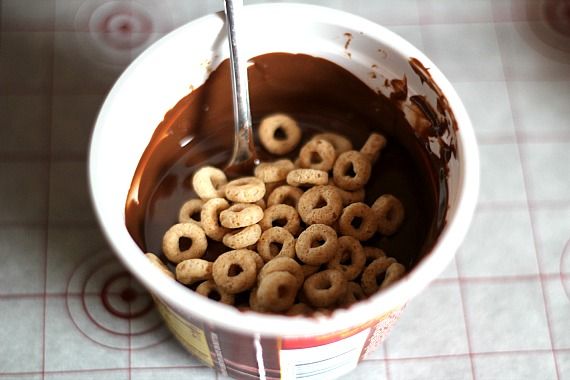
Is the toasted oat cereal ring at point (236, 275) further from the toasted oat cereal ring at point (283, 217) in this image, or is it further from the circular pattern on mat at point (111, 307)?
the circular pattern on mat at point (111, 307)

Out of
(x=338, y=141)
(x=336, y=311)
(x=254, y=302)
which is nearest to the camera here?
(x=336, y=311)

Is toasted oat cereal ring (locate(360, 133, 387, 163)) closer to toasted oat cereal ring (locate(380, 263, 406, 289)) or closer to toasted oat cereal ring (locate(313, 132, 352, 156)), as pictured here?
toasted oat cereal ring (locate(313, 132, 352, 156))

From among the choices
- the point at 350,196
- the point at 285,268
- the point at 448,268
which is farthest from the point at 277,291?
the point at 448,268

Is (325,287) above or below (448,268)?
above

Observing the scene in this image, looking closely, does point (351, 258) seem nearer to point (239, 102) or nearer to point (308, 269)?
point (308, 269)

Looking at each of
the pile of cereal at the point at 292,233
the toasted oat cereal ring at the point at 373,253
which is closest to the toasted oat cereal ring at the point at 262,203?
the pile of cereal at the point at 292,233

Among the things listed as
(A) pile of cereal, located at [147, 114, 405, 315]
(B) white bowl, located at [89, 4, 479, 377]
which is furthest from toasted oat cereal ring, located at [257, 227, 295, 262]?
(B) white bowl, located at [89, 4, 479, 377]
